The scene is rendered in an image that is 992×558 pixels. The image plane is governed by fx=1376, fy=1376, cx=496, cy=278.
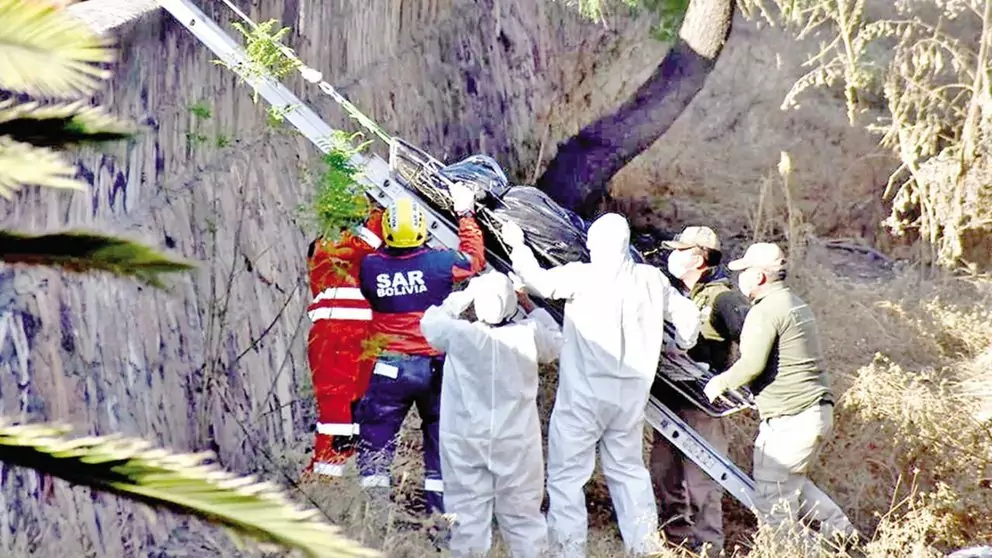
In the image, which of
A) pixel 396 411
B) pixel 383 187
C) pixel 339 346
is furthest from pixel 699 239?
pixel 339 346

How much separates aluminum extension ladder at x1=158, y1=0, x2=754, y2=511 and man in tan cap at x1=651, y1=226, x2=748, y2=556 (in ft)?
0.44

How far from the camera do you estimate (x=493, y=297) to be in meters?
6.20

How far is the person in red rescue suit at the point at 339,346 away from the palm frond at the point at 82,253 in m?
2.86

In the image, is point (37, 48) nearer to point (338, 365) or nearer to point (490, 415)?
point (490, 415)

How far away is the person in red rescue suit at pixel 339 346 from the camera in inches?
266

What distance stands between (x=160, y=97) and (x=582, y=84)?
6.63m

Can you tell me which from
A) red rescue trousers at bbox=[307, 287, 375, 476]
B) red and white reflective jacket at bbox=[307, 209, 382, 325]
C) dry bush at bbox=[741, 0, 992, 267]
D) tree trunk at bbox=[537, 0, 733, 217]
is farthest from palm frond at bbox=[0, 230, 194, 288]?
dry bush at bbox=[741, 0, 992, 267]

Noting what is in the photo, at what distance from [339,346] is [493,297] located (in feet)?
3.36

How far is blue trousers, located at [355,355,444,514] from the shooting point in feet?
22.1

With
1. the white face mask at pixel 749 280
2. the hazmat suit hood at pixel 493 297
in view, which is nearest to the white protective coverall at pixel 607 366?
A: the white face mask at pixel 749 280

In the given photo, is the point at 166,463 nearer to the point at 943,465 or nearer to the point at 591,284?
the point at 591,284

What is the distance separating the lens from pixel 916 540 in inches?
274

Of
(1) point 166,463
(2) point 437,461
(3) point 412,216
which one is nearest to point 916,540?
(2) point 437,461

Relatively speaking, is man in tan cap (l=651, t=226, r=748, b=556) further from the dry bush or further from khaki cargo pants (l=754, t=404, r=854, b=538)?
the dry bush
